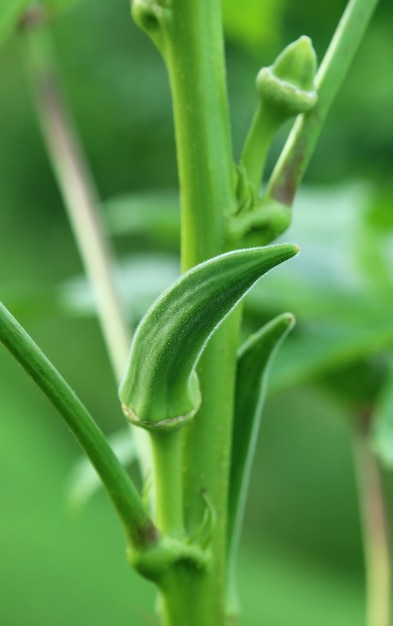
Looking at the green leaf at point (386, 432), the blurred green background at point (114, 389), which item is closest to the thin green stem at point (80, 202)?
the green leaf at point (386, 432)

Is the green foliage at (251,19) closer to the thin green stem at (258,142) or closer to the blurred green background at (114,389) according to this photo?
the thin green stem at (258,142)

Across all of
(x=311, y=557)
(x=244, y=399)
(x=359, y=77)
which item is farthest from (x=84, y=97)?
(x=244, y=399)

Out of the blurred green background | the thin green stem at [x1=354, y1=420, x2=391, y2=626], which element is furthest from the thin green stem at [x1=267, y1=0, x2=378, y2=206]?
the blurred green background

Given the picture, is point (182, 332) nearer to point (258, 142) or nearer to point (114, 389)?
point (258, 142)

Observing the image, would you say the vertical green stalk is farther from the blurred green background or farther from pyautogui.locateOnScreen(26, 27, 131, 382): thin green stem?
the blurred green background

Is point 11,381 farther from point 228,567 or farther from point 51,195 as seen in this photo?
point 228,567

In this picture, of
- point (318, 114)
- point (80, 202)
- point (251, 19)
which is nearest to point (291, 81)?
point (318, 114)
